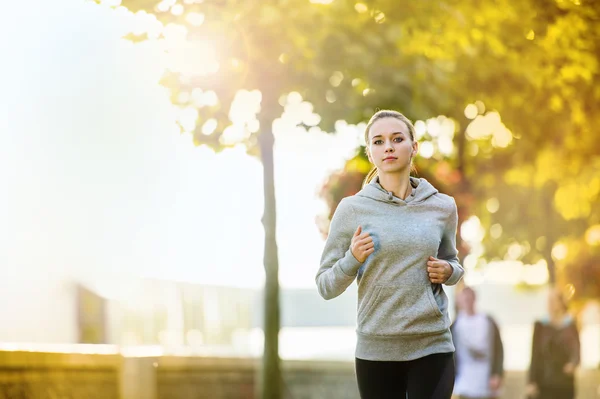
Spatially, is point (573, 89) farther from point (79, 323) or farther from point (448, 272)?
point (79, 323)

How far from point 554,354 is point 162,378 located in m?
4.58

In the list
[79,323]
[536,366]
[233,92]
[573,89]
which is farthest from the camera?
[79,323]

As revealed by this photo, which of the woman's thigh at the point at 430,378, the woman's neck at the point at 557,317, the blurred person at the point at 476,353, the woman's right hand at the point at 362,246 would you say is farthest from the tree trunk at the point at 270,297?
the woman's right hand at the point at 362,246

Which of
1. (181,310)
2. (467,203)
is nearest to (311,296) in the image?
(181,310)

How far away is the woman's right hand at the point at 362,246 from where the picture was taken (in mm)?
4125

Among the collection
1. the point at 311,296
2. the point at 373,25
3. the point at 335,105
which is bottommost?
the point at 311,296

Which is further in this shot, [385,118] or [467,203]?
[467,203]

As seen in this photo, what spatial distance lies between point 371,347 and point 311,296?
71.9 m

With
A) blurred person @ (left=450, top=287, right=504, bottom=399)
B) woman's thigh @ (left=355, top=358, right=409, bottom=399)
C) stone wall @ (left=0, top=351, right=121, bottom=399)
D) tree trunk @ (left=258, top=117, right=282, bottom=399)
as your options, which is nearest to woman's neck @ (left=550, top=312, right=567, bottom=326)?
blurred person @ (left=450, top=287, right=504, bottom=399)

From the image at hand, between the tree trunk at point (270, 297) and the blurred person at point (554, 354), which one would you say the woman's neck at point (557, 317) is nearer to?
the blurred person at point (554, 354)

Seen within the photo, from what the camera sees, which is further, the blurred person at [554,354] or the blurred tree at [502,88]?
the blurred tree at [502,88]

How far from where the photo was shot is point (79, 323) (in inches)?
1262

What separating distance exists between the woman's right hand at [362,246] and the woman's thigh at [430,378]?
0.49 meters

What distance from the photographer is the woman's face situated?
168 inches
